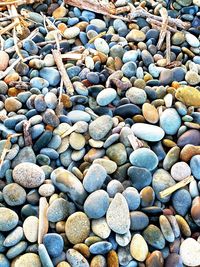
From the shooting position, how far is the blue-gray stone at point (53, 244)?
1.01 meters

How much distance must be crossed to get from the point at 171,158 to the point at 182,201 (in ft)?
0.40

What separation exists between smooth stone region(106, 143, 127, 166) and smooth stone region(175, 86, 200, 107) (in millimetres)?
251

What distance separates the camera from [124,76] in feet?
4.69

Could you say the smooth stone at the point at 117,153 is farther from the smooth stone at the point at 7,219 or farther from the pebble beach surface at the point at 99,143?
the smooth stone at the point at 7,219

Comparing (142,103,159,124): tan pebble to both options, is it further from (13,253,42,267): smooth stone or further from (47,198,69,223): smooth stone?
(13,253,42,267): smooth stone

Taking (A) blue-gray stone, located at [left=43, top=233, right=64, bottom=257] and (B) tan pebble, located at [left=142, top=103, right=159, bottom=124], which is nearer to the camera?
(A) blue-gray stone, located at [left=43, top=233, right=64, bottom=257]

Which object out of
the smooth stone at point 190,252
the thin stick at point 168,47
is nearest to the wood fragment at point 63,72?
the thin stick at point 168,47

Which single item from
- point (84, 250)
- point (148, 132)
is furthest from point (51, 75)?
point (84, 250)

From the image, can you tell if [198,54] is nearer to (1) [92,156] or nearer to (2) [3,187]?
(1) [92,156]

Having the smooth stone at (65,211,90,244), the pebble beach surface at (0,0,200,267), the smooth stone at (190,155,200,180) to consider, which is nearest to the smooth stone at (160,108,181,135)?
the pebble beach surface at (0,0,200,267)

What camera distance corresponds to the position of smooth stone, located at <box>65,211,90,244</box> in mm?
1041

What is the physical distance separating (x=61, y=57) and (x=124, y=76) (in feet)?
0.73

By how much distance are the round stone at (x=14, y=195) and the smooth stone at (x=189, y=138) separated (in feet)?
1.46

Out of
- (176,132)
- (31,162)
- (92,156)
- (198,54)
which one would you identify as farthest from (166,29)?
(31,162)
